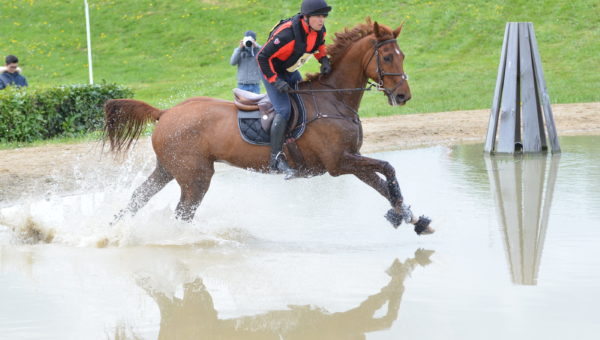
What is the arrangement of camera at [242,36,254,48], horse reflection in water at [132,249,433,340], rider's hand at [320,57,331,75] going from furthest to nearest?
1. camera at [242,36,254,48]
2. rider's hand at [320,57,331,75]
3. horse reflection in water at [132,249,433,340]

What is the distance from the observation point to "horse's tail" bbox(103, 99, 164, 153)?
8258mm

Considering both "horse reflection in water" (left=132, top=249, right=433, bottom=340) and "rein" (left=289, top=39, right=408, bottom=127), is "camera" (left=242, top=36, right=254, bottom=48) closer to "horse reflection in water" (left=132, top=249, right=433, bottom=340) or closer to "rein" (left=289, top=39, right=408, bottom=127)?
"rein" (left=289, top=39, right=408, bottom=127)

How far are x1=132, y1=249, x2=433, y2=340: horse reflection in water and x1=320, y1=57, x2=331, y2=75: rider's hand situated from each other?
263 centimetres

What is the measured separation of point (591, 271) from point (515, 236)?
4.28ft

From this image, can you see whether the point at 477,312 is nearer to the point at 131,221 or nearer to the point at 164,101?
the point at 131,221

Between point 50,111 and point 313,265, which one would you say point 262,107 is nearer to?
point 313,265

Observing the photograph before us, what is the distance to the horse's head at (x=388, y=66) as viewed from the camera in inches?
293

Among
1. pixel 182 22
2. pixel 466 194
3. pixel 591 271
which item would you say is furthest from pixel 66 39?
pixel 591 271

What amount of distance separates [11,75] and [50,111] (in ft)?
5.35

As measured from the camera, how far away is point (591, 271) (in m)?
6.15

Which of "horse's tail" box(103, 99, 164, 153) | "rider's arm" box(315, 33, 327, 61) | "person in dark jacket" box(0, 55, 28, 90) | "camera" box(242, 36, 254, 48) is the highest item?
"rider's arm" box(315, 33, 327, 61)

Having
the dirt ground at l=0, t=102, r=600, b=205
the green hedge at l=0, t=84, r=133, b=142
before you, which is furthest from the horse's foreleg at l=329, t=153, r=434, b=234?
the green hedge at l=0, t=84, r=133, b=142

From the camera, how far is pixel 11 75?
15820 mm

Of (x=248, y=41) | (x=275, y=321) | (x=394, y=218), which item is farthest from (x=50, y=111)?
(x=275, y=321)
